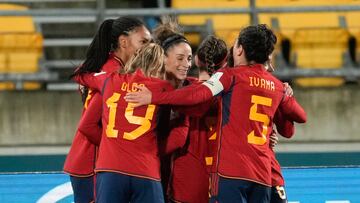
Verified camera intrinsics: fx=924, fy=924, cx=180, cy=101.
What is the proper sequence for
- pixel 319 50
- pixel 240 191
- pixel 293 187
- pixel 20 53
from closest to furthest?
pixel 240 191 → pixel 293 187 → pixel 20 53 → pixel 319 50

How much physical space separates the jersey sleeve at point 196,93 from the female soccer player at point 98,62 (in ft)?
1.49

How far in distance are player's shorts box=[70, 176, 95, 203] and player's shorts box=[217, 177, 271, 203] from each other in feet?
2.76

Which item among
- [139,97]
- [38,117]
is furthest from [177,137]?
[38,117]

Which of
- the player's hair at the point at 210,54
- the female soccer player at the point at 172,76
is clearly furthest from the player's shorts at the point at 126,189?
the player's hair at the point at 210,54

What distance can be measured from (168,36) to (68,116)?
3.41 meters

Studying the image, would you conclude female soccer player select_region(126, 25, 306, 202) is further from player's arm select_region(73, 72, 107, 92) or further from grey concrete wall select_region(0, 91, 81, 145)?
grey concrete wall select_region(0, 91, 81, 145)

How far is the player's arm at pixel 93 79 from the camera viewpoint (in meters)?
5.04

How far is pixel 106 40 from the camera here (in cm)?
528

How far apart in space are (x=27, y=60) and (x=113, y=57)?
3.95 m

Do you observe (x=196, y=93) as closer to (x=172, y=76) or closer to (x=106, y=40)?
(x=172, y=76)

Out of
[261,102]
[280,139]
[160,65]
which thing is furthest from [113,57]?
[280,139]

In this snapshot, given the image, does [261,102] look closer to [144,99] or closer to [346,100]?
[144,99]

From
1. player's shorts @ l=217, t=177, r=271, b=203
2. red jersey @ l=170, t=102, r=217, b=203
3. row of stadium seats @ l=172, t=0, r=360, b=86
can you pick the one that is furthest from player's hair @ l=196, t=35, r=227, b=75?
row of stadium seats @ l=172, t=0, r=360, b=86

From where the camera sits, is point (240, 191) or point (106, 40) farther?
point (106, 40)
